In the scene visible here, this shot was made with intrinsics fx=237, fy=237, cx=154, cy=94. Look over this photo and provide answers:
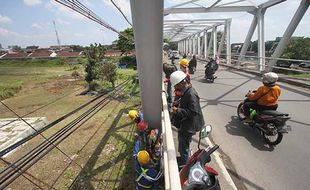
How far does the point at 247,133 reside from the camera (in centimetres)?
599

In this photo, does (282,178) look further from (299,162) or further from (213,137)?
(213,137)

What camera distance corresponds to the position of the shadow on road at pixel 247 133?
521 cm

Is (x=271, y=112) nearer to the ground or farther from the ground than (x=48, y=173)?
farther from the ground

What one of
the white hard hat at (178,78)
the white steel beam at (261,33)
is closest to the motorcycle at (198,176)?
the white hard hat at (178,78)

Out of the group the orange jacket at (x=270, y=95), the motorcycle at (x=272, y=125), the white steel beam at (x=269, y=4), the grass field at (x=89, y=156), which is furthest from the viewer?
the white steel beam at (x=269, y=4)

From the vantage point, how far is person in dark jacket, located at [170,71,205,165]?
12.6 ft

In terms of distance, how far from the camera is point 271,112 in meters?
5.32

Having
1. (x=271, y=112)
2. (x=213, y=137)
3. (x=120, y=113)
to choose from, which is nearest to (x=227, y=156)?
→ (x=213, y=137)

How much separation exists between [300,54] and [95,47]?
903 inches

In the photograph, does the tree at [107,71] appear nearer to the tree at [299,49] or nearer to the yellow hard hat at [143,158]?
the yellow hard hat at [143,158]

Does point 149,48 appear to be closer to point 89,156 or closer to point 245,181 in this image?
point 245,181

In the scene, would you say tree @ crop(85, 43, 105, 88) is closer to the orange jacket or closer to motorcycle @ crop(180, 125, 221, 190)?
the orange jacket

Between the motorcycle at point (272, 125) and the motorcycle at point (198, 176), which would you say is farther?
the motorcycle at point (272, 125)

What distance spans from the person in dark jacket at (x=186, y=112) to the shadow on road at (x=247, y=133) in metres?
1.98
